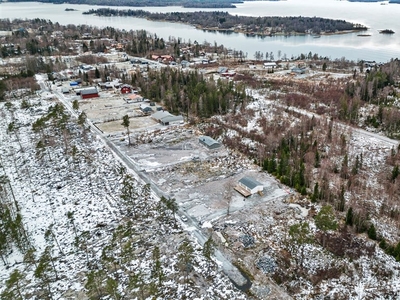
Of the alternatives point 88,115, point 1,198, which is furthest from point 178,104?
point 1,198

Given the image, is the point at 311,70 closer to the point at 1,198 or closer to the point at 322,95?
the point at 322,95

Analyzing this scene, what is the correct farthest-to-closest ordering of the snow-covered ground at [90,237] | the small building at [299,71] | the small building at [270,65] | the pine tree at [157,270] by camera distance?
1. the small building at [270,65]
2. the small building at [299,71]
3. the pine tree at [157,270]
4. the snow-covered ground at [90,237]

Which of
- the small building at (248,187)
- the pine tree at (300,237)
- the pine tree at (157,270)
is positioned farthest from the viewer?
the small building at (248,187)

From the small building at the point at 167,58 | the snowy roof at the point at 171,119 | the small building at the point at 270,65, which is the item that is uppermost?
the small building at the point at 167,58

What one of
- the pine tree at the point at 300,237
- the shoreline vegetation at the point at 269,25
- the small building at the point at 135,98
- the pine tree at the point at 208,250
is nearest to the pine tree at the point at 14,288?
the pine tree at the point at 208,250

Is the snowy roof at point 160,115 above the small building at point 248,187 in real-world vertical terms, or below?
above

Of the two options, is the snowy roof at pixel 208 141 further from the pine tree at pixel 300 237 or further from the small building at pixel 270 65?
the small building at pixel 270 65

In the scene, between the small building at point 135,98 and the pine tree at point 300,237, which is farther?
the small building at point 135,98
